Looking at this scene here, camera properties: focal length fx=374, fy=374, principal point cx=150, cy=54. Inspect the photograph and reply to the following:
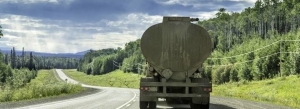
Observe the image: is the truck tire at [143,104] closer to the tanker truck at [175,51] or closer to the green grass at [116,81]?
the tanker truck at [175,51]

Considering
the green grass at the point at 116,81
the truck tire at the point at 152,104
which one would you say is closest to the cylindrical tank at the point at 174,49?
the truck tire at the point at 152,104

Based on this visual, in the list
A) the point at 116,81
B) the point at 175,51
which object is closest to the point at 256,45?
the point at 116,81

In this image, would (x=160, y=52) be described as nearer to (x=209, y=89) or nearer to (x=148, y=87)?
(x=148, y=87)

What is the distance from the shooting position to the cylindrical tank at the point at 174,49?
13266mm

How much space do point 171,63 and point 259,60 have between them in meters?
63.3

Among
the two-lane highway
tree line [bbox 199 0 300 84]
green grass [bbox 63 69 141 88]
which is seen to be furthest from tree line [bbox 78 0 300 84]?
the two-lane highway

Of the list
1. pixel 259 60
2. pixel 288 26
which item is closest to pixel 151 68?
pixel 259 60

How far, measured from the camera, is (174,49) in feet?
43.6

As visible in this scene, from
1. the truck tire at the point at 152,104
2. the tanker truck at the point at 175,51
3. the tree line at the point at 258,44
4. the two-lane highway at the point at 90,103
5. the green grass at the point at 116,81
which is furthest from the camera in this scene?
the green grass at the point at 116,81

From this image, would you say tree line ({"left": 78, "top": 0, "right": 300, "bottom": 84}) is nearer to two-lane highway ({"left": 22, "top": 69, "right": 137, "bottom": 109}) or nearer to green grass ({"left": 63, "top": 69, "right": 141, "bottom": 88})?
green grass ({"left": 63, "top": 69, "right": 141, "bottom": 88})

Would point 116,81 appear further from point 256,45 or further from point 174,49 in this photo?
point 174,49

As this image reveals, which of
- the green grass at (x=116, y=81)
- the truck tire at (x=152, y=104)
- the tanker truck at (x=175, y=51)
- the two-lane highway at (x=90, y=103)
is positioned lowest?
the green grass at (x=116, y=81)

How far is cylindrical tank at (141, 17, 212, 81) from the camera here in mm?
13266

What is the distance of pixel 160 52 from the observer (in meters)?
13.3
